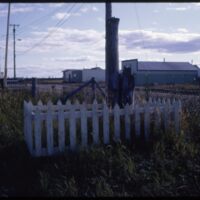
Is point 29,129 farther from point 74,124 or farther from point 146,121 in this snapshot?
point 146,121

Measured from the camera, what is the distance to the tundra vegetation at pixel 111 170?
5.63 metres

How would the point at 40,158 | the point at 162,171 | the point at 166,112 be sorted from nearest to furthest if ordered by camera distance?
1. the point at 162,171
2. the point at 40,158
3. the point at 166,112

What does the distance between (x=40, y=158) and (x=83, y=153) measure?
36.8 inches

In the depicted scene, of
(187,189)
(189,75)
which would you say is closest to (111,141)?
(187,189)

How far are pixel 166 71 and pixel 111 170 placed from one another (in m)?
66.9

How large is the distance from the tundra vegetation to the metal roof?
202ft

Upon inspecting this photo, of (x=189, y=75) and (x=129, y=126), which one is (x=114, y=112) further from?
(x=189, y=75)

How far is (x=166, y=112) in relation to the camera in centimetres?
838

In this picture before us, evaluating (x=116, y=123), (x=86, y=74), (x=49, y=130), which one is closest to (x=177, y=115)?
(x=116, y=123)

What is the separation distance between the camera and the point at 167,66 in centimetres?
7381

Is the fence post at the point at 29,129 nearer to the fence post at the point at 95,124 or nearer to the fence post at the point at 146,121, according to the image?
the fence post at the point at 95,124

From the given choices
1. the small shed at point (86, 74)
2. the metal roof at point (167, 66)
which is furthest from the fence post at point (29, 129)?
the small shed at point (86, 74)

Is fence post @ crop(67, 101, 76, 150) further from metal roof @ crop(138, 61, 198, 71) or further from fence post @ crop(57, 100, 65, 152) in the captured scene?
metal roof @ crop(138, 61, 198, 71)

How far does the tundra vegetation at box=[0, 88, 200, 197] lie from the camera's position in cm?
563
